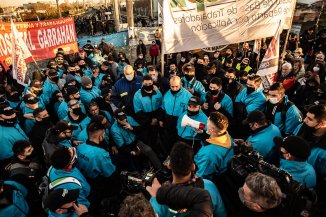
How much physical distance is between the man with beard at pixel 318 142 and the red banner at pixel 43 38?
821cm

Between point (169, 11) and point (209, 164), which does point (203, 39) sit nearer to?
point (169, 11)

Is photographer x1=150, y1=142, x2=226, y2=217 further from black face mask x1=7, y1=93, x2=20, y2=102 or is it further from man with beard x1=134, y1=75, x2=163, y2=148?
black face mask x1=7, y1=93, x2=20, y2=102

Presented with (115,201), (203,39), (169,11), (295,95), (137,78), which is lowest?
(115,201)

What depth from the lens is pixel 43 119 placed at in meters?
4.30

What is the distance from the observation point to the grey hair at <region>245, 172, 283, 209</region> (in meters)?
1.91

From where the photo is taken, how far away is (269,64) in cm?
543

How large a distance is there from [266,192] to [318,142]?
1731 mm

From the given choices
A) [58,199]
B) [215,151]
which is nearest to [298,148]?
[215,151]

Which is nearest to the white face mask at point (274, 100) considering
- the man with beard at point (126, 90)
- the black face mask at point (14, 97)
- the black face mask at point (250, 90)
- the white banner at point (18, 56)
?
the black face mask at point (250, 90)

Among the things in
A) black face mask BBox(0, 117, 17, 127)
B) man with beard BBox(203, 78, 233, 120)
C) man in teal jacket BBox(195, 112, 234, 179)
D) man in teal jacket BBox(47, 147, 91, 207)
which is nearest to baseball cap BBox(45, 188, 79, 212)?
man in teal jacket BBox(47, 147, 91, 207)

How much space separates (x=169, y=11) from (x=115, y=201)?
3.82 metres

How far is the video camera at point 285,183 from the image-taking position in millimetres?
2109

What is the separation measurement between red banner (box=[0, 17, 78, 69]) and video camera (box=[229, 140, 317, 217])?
25.9ft

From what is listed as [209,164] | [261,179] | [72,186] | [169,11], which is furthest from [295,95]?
[72,186]
